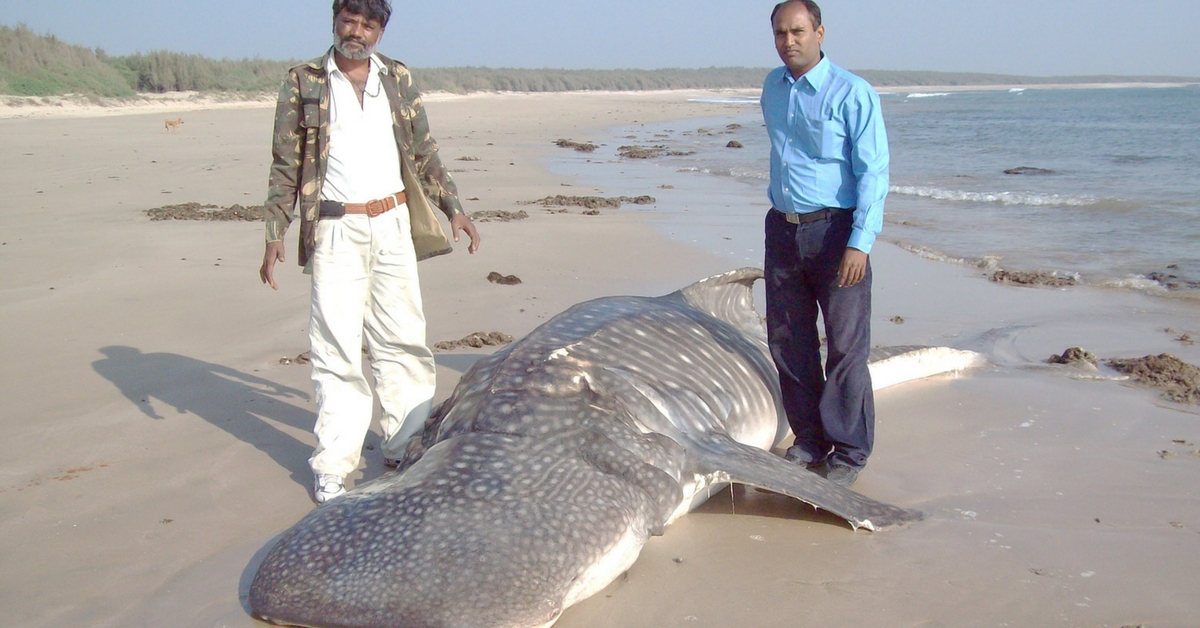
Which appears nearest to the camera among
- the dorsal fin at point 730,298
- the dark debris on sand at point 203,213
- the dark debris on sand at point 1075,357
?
the dorsal fin at point 730,298

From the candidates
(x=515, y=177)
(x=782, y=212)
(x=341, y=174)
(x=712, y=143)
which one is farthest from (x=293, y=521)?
(x=712, y=143)

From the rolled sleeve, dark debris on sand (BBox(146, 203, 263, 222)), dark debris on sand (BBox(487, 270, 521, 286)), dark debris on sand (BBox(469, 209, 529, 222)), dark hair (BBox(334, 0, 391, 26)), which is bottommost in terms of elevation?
dark debris on sand (BBox(487, 270, 521, 286))

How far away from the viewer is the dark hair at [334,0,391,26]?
406 centimetres

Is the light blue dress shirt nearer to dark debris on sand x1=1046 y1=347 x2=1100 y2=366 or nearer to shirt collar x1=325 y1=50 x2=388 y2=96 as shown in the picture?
shirt collar x1=325 y1=50 x2=388 y2=96

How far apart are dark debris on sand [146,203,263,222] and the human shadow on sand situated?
5.15m

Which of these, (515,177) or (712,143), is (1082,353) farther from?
(712,143)

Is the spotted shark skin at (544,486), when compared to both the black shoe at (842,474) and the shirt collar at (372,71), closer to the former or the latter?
the black shoe at (842,474)

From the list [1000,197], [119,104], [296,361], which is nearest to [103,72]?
[119,104]

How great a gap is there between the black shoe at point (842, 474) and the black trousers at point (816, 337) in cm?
4

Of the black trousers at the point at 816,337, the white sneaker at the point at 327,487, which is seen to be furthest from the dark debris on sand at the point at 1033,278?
the white sneaker at the point at 327,487

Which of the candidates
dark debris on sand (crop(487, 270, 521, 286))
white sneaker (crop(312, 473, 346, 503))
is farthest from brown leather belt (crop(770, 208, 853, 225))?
dark debris on sand (crop(487, 270, 521, 286))

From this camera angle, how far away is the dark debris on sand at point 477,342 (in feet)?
20.5

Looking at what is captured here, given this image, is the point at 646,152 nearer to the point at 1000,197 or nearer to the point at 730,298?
the point at 1000,197

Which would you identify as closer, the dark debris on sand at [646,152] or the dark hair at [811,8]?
the dark hair at [811,8]
